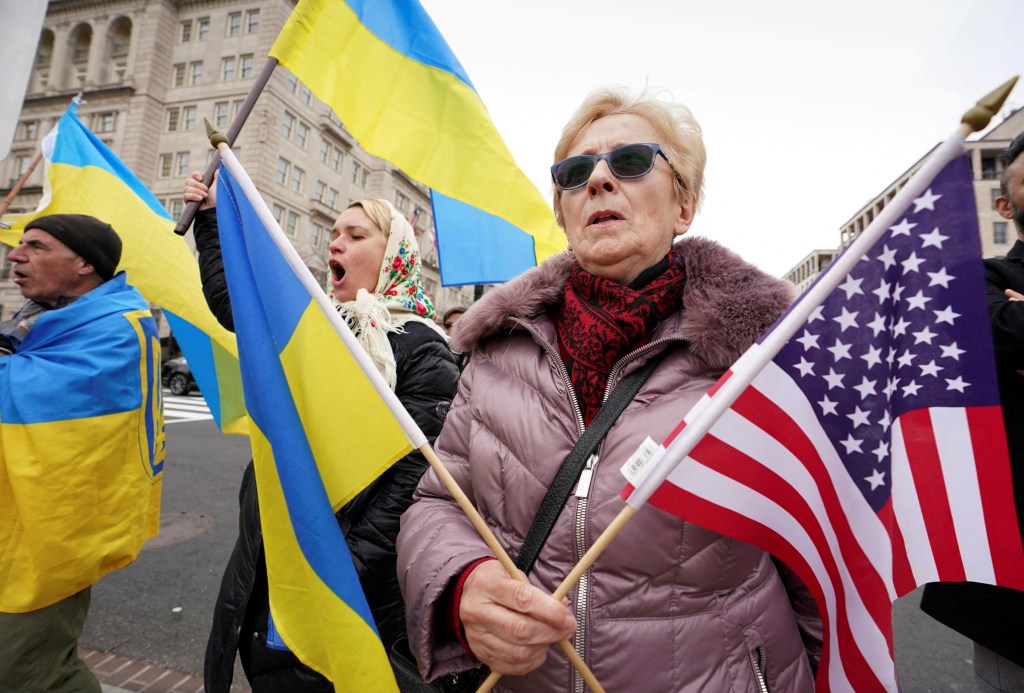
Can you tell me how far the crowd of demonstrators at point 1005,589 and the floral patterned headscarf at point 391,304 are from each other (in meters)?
2.00

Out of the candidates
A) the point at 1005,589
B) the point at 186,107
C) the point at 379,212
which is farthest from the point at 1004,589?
the point at 186,107

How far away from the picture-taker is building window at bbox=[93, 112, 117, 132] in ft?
124

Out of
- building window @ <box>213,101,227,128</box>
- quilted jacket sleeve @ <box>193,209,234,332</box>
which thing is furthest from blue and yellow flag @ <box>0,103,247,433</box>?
building window @ <box>213,101,227,128</box>

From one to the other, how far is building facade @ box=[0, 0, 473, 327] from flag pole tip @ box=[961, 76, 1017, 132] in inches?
1384

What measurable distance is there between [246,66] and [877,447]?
46.1 metres

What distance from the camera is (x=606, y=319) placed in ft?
4.89

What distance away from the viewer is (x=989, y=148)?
160 ft

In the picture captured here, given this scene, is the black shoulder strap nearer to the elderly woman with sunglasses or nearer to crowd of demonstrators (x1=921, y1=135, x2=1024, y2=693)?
the elderly woman with sunglasses

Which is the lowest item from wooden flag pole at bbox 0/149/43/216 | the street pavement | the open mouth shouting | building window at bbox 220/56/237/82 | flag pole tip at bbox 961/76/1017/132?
the street pavement

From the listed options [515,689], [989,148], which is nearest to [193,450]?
[515,689]

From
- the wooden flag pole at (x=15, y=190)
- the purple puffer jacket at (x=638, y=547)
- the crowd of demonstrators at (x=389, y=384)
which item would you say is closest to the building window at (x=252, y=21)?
the wooden flag pole at (x=15, y=190)

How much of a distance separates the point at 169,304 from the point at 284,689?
7.83 ft

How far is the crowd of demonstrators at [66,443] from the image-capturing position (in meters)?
2.20

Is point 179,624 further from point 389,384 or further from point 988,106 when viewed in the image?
point 988,106
